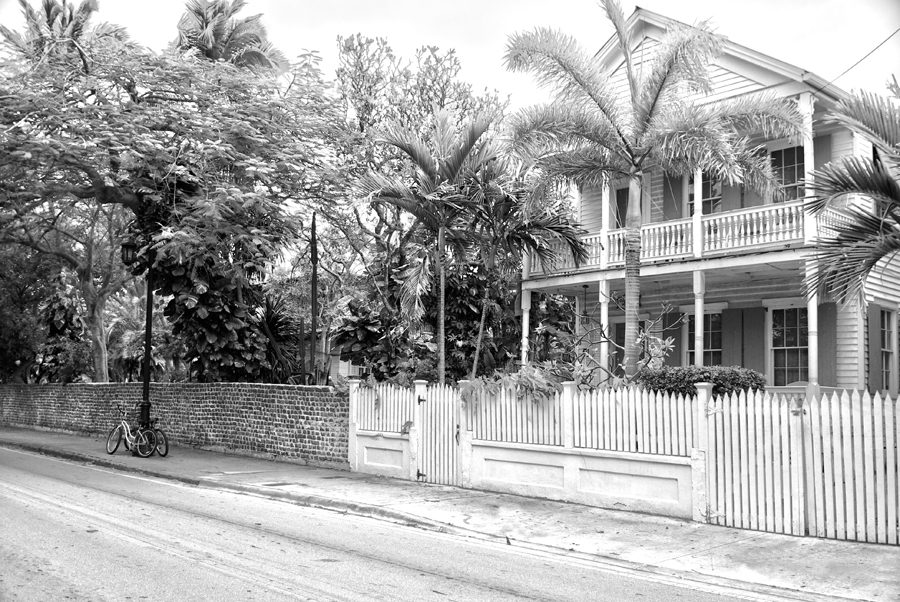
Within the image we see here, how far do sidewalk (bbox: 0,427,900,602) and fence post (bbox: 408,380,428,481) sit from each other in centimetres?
27

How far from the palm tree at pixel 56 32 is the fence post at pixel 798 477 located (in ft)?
50.8

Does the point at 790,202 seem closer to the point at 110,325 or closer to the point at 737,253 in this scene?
the point at 737,253

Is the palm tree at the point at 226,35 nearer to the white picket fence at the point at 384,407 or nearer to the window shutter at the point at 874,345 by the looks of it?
the white picket fence at the point at 384,407

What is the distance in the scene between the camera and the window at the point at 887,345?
1758 cm

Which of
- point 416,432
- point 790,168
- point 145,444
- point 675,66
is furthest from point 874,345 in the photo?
point 145,444

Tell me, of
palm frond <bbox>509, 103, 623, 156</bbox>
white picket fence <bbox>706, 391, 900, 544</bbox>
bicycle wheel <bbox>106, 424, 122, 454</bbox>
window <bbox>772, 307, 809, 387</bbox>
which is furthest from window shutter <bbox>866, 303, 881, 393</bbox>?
bicycle wheel <bbox>106, 424, 122, 454</bbox>

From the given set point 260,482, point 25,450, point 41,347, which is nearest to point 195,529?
point 260,482

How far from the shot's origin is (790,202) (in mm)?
15430

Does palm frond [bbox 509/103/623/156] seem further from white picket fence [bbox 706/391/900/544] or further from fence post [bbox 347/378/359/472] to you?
fence post [bbox 347/378/359/472]

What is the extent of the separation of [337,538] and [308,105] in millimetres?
13307

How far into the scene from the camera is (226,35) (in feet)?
79.6

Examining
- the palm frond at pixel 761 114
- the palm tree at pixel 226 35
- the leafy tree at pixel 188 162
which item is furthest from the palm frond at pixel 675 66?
the palm tree at pixel 226 35

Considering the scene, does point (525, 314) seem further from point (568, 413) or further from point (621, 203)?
point (568, 413)

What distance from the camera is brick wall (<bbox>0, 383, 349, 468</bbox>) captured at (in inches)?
648
